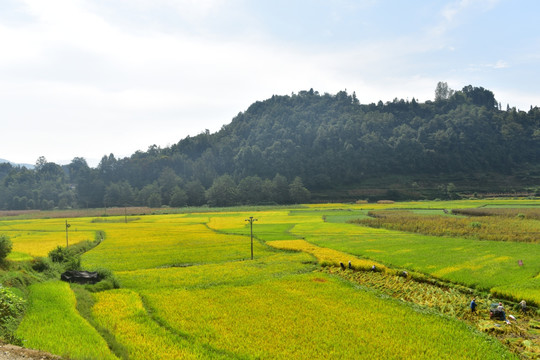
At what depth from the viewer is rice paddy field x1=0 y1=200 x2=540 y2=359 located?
11.0 m

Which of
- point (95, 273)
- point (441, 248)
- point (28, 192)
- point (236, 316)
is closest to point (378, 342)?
point (236, 316)

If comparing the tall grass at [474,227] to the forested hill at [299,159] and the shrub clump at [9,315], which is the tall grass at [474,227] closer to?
the shrub clump at [9,315]

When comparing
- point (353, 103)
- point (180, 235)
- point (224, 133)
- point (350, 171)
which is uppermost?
point (353, 103)

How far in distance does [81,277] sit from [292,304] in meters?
12.4

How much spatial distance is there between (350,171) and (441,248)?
98907 mm

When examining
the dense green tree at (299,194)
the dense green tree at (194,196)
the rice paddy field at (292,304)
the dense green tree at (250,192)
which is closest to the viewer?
the rice paddy field at (292,304)

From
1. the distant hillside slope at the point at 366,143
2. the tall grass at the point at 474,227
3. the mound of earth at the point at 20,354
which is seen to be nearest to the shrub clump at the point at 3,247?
the mound of earth at the point at 20,354

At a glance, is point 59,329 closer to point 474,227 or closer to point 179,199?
point 474,227

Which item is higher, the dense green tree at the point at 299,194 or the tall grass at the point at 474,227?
the dense green tree at the point at 299,194

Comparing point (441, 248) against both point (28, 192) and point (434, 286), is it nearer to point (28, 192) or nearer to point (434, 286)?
point (434, 286)

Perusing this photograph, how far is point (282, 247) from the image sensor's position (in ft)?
107

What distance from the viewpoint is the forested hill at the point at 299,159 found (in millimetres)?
121750

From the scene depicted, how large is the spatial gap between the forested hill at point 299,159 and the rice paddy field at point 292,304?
84724mm

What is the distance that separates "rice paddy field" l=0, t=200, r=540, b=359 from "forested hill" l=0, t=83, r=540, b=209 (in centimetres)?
8472
